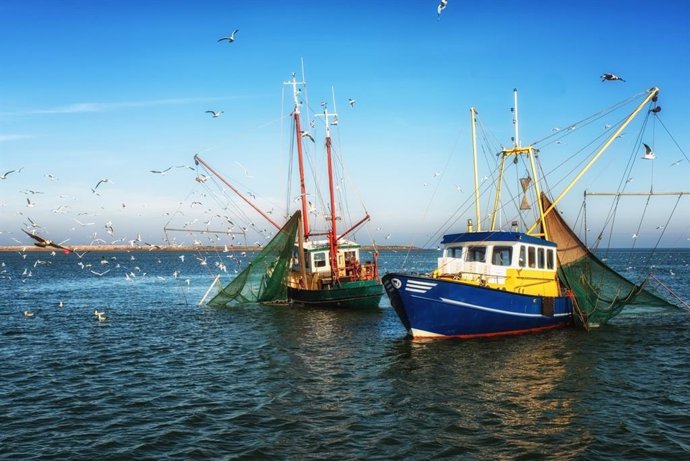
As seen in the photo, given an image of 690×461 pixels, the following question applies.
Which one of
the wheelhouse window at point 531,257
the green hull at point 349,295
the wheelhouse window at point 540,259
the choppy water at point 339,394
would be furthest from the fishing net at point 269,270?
the wheelhouse window at point 540,259

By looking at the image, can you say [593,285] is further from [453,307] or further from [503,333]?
[453,307]

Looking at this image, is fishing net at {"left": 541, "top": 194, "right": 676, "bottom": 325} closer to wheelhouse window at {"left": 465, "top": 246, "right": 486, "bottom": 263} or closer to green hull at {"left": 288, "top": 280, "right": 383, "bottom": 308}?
wheelhouse window at {"left": 465, "top": 246, "right": 486, "bottom": 263}

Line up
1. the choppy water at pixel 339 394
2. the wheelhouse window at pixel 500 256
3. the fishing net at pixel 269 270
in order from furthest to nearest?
the fishing net at pixel 269 270
the wheelhouse window at pixel 500 256
the choppy water at pixel 339 394

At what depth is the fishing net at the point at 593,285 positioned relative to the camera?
26266 millimetres

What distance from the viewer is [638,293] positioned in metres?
26.8

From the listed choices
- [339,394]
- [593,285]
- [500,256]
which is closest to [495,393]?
[339,394]

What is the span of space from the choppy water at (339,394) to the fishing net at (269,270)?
6.73 meters

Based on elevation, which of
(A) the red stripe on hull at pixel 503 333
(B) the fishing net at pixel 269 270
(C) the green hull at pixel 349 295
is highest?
(B) the fishing net at pixel 269 270

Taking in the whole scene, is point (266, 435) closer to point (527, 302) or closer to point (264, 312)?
point (527, 302)

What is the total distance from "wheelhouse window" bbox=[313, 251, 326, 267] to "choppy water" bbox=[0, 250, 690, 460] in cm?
932

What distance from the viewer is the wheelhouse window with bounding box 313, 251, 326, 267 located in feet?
123

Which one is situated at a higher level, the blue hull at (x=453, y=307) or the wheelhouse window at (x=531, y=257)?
→ the wheelhouse window at (x=531, y=257)

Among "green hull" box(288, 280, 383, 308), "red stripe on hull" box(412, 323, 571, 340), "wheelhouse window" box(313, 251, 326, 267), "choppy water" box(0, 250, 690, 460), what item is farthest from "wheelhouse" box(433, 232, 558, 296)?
"wheelhouse window" box(313, 251, 326, 267)

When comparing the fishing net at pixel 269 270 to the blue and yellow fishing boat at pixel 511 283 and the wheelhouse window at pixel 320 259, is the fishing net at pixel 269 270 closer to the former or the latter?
the wheelhouse window at pixel 320 259
